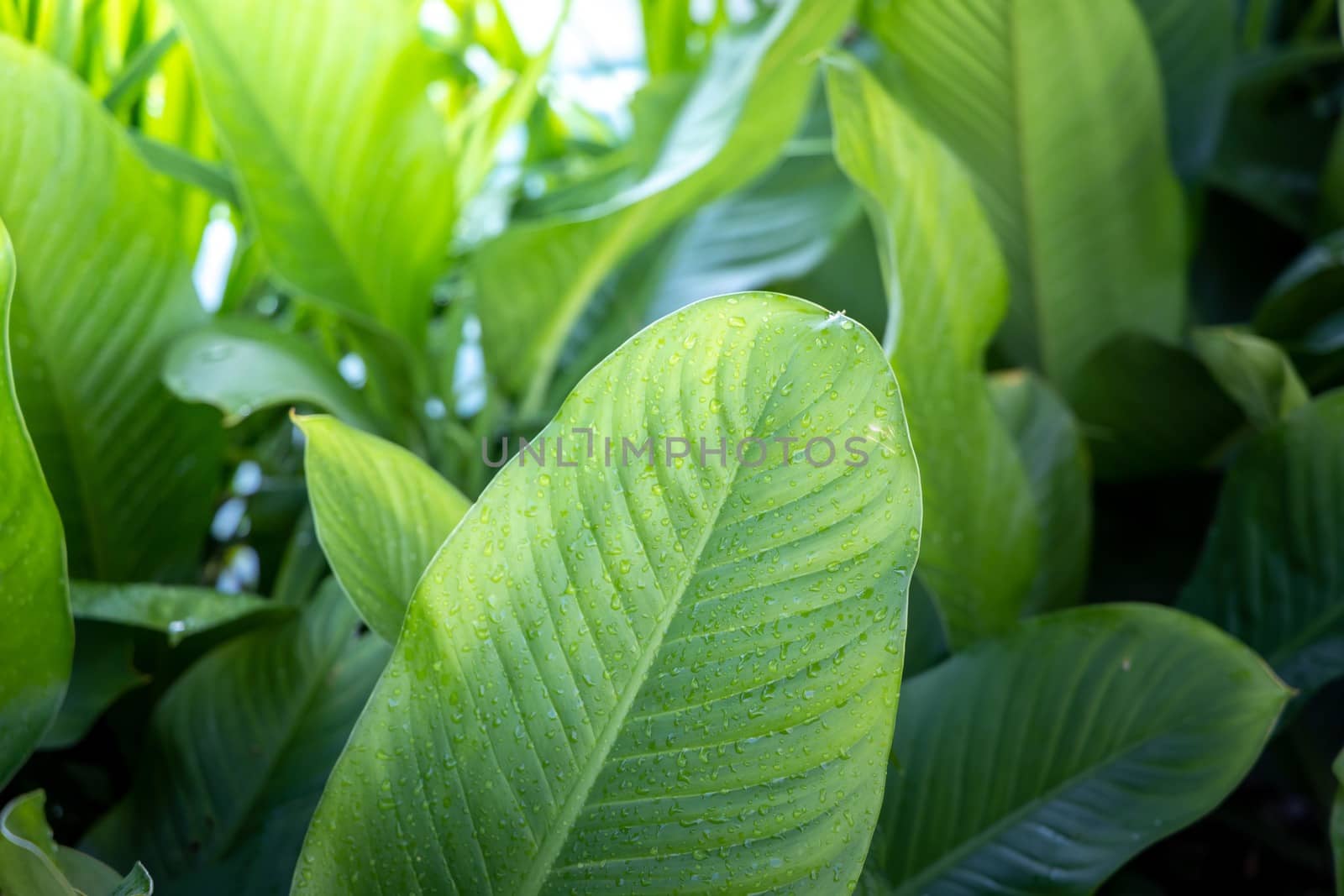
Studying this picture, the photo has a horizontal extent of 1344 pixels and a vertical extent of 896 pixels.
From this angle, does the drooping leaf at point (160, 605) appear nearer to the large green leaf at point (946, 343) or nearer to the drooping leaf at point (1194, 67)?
the large green leaf at point (946, 343)

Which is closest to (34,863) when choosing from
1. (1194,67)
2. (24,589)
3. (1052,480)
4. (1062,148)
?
(24,589)

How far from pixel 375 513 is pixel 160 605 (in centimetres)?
14

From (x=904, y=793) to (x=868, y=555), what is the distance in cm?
20

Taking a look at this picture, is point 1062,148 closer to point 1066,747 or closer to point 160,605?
point 1066,747

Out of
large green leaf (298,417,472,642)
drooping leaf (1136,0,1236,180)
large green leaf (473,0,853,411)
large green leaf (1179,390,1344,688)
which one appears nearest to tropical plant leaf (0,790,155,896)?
large green leaf (298,417,472,642)

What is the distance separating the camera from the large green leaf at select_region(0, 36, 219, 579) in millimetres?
452

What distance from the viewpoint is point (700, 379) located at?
11.3 inches

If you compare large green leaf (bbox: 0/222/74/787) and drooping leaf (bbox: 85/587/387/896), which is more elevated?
large green leaf (bbox: 0/222/74/787)

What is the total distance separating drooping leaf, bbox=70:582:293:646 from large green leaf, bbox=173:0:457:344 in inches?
6.8

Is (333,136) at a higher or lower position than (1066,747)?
higher

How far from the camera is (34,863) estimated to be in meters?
0.27

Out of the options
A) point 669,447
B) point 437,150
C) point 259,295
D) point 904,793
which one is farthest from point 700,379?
point 259,295

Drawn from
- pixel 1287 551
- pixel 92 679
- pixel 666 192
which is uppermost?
pixel 666 192

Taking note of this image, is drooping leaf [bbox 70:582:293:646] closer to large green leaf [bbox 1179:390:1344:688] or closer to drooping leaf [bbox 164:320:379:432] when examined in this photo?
drooping leaf [bbox 164:320:379:432]
